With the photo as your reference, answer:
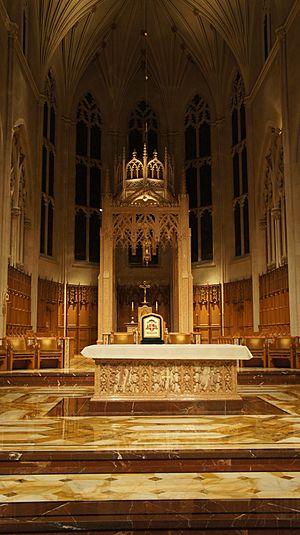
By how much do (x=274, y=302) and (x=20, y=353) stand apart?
922cm

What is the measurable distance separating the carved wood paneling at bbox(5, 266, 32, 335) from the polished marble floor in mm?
9441

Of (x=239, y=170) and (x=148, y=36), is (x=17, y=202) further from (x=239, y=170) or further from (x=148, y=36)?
Result: (x=148, y=36)

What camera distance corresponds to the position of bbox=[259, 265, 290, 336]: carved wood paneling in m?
17.4

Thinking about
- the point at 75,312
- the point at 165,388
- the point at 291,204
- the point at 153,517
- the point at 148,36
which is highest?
the point at 148,36

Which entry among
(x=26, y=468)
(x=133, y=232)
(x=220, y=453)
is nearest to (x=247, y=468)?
(x=220, y=453)

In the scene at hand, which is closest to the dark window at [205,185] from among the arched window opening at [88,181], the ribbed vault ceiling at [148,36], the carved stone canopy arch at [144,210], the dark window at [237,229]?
the dark window at [237,229]

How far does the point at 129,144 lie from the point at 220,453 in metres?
22.7

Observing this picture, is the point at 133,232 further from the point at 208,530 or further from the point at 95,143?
the point at 208,530

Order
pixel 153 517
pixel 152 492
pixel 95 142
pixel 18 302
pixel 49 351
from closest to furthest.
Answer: pixel 153 517 < pixel 152 492 < pixel 49 351 < pixel 18 302 < pixel 95 142

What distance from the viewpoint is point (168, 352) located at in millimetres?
7867

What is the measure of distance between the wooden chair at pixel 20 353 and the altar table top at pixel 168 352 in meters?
6.27

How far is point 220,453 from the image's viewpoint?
17.1 feet

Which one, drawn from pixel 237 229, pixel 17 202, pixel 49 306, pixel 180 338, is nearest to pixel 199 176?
pixel 237 229

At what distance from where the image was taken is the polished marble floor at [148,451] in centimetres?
425
